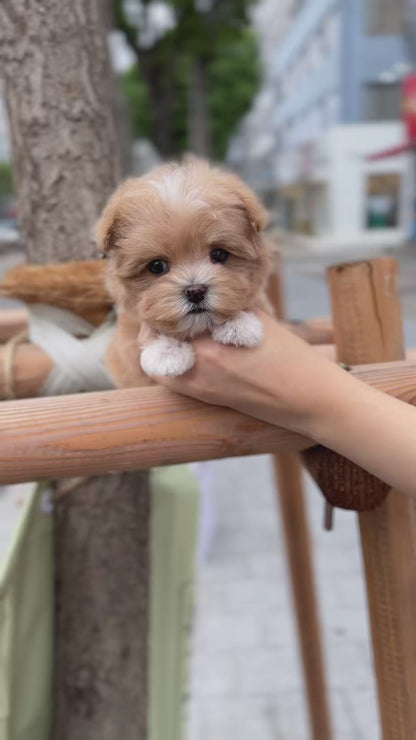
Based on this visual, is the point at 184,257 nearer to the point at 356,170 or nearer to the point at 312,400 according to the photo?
the point at 312,400

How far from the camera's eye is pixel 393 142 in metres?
21.9

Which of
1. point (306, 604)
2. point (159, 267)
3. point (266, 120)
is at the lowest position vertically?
point (306, 604)

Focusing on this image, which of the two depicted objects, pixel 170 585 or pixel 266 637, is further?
pixel 266 637

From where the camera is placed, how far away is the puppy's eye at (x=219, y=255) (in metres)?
0.99

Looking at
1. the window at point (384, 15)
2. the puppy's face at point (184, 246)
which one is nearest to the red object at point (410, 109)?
the window at point (384, 15)

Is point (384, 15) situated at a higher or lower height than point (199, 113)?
higher

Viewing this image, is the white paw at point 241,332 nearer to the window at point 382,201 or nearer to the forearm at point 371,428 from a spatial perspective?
the forearm at point 371,428

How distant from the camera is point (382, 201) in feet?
74.8

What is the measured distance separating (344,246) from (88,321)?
68.6 feet

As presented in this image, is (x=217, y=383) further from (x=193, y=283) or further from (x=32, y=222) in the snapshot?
(x=32, y=222)

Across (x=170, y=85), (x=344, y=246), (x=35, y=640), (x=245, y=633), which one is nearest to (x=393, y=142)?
(x=344, y=246)

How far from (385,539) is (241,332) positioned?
0.45 metres

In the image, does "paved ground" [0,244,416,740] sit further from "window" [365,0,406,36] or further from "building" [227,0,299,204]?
"building" [227,0,299,204]

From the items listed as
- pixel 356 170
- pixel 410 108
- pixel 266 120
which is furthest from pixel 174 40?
pixel 266 120
